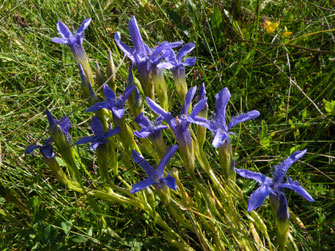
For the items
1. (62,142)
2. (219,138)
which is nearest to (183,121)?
(219,138)

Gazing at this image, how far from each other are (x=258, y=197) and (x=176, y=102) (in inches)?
51.8

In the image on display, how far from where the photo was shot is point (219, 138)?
1.35 metres

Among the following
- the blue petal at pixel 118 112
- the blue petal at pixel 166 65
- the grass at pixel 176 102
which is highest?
the blue petal at pixel 166 65

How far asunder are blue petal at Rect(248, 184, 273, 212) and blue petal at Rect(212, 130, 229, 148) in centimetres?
20

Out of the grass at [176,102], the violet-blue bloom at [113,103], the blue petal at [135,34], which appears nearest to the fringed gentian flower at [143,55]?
the blue petal at [135,34]

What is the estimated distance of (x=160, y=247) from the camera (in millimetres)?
1812

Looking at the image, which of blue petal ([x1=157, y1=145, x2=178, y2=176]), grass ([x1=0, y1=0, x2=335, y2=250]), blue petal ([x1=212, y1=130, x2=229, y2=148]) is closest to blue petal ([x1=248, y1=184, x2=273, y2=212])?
blue petal ([x1=212, y1=130, x2=229, y2=148])

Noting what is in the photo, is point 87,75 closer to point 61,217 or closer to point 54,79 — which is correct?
point 61,217

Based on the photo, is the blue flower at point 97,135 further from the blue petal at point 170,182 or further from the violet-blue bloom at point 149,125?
the blue petal at point 170,182

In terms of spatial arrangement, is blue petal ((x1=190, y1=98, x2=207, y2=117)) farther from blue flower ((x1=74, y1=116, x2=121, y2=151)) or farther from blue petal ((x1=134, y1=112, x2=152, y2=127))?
blue flower ((x1=74, y1=116, x2=121, y2=151))

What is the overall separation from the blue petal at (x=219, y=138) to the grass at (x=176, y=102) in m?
0.43

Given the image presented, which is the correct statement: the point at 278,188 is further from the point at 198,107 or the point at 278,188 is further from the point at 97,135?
the point at 97,135

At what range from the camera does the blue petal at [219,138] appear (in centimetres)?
130

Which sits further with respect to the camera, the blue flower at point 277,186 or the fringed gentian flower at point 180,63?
the fringed gentian flower at point 180,63
